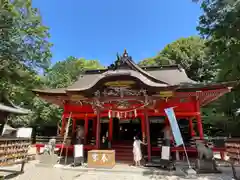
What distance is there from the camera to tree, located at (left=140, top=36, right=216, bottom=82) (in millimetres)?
21984

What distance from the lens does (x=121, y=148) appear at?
10.3 meters

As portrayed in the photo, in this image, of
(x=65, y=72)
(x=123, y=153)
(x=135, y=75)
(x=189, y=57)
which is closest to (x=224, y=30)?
(x=135, y=75)

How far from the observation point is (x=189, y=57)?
2383 cm

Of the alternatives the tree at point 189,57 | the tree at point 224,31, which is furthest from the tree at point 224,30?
the tree at point 189,57

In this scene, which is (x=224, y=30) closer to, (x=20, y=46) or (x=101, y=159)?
(x=101, y=159)

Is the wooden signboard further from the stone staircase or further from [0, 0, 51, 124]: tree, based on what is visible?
[0, 0, 51, 124]: tree

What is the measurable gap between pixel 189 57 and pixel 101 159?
2085cm

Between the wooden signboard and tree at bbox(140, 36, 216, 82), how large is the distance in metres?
18.3

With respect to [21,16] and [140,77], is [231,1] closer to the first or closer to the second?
[140,77]

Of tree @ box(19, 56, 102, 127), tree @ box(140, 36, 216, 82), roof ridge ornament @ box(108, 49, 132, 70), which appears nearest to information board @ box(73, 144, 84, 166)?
roof ridge ornament @ box(108, 49, 132, 70)

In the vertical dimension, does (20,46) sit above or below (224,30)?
above

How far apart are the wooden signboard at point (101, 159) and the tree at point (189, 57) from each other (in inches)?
722

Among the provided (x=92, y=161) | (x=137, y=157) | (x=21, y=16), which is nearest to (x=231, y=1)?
(x=137, y=157)

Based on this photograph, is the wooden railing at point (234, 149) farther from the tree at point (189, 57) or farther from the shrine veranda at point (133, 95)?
the tree at point (189, 57)
